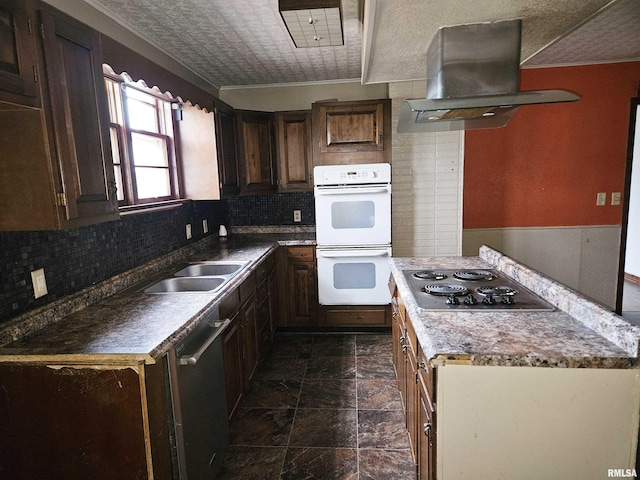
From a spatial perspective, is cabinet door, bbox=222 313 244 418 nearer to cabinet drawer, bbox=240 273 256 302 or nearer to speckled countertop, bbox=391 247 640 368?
cabinet drawer, bbox=240 273 256 302

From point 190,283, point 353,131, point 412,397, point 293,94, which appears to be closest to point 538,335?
point 412,397

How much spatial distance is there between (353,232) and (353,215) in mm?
151

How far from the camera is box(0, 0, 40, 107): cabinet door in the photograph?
1.22 metres

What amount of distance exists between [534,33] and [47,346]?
2608 millimetres

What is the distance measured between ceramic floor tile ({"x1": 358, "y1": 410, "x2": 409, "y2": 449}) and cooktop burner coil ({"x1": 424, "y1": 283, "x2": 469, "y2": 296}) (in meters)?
0.92

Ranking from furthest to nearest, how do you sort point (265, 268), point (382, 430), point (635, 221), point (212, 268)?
1. point (635, 221)
2. point (265, 268)
3. point (212, 268)
4. point (382, 430)

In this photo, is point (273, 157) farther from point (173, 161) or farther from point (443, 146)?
point (443, 146)

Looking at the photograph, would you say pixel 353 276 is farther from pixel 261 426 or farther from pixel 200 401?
pixel 200 401

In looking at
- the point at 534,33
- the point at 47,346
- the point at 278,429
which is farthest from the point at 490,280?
the point at 47,346

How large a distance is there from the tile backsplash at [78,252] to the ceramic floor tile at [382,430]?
5.52 ft

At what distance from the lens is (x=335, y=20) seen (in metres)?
2.15

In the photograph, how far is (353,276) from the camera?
11.8 feet

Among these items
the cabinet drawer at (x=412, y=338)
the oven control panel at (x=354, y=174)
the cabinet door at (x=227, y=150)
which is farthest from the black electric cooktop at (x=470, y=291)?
the cabinet door at (x=227, y=150)

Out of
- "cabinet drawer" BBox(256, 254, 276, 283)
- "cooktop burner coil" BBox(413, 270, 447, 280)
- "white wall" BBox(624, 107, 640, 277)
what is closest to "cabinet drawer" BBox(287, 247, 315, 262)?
"cabinet drawer" BBox(256, 254, 276, 283)
